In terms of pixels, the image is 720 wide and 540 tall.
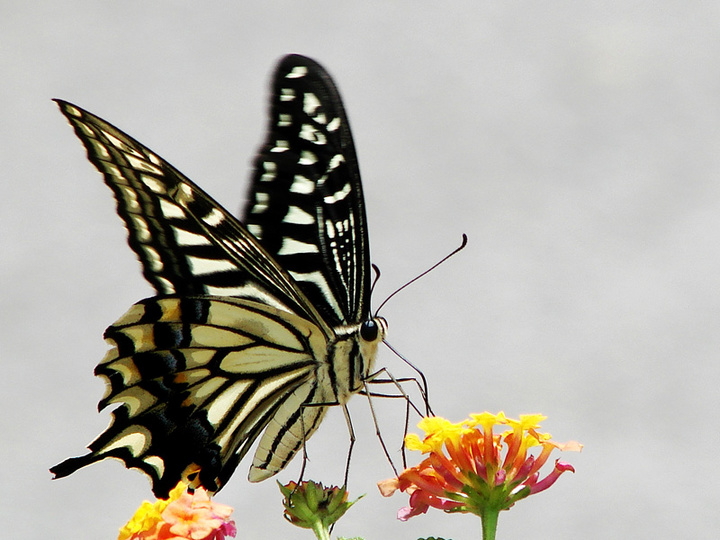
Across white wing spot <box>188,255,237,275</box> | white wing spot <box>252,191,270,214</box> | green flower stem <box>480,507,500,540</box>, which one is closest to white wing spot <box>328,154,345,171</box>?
white wing spot <box>252,191,270,214</box>

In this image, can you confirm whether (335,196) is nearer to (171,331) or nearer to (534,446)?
(171,331)

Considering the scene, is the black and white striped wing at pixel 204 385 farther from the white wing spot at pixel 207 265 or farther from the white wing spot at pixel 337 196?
the white wing spot at pixel 337 196

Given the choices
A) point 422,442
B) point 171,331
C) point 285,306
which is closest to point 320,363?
point 285,306

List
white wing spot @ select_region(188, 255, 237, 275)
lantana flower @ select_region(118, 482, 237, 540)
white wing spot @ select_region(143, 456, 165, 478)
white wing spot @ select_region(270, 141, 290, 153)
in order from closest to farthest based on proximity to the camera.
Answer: lantana flower @ select_region(118, 482, 237, 540)
white wing spot @ select_region(143, 456, 165, 478)
white wing spot @ select_region(188, 255, 237, 275)
white wing spot @ select_region(270, 141, 290, 153)

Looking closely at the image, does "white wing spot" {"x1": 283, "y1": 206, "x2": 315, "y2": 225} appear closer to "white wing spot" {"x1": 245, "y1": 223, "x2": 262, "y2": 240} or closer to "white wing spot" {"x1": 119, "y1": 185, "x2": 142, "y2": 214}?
"white wing spot" {"x1": 245, "y1": 223, "x2": 262, "y2": 240}

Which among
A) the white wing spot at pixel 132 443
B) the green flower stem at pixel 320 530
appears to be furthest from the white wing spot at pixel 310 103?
the green flower stem at pixel 320 530
